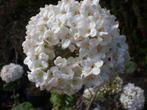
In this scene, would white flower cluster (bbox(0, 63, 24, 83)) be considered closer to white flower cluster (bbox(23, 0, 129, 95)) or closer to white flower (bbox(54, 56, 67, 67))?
white flower cluster (bbox(23, 0, 129, 95))

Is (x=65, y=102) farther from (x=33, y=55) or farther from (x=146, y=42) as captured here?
(x=146, y=42)

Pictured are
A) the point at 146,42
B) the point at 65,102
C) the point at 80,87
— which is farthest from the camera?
the point at 146,42

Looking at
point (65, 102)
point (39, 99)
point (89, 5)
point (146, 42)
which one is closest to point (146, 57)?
point (146, 42)

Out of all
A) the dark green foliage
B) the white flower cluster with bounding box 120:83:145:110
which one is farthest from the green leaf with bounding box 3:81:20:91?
the dark green foliage

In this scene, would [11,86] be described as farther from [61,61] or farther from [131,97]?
[61,61]

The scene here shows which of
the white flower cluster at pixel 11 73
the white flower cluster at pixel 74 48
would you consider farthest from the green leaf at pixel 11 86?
the white flower cluster at pixel 74 48

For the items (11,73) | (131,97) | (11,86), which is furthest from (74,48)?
(11,86)
